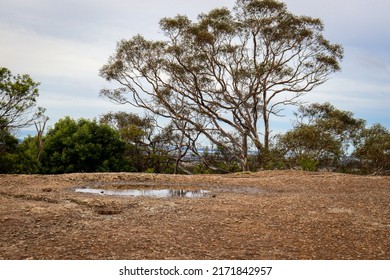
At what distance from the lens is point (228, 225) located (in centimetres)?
482

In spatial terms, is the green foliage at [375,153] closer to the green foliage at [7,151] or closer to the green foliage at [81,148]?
the green foliage at [81,148]

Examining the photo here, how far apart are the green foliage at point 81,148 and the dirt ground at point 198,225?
6.23 m

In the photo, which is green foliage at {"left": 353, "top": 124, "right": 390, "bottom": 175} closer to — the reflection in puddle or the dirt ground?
the dirt ground

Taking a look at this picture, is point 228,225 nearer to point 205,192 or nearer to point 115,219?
point 115,219

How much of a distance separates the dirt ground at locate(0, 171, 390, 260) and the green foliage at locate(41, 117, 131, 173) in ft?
20.4

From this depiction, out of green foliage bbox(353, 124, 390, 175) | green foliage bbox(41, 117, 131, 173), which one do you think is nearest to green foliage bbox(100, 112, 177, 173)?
green foliage bbox(41, 117, 131, 173)

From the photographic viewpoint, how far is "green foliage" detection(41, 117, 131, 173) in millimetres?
14203

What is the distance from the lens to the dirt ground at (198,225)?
3.78m

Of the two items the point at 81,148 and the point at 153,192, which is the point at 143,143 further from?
the point at 153,192

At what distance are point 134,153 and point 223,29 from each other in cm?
669

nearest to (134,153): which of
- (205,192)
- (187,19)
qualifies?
(187,19)

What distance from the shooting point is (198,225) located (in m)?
4.75

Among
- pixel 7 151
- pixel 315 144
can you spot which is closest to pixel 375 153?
pixel 315 144

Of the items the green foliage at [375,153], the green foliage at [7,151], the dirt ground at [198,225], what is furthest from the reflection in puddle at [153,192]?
the green foliage at [375,153]
